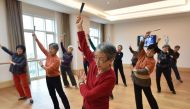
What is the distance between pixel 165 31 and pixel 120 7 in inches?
131

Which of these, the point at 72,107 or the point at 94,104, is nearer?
the point at 94,104

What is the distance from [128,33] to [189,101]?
650cm

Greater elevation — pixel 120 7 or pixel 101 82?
pixel 120 7

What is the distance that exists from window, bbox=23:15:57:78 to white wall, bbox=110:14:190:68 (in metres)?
4.69

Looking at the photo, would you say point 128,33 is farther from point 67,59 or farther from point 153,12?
point 67,59

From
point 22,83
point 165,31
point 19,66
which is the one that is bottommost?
point 22,83

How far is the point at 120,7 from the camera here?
695cm

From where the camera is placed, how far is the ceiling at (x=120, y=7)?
5.94 metres

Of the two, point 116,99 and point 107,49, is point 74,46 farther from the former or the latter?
point 107,49

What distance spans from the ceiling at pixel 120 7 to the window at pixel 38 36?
0.79m

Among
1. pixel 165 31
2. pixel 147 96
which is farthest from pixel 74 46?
pixel 147 96

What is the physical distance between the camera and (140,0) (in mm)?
5840

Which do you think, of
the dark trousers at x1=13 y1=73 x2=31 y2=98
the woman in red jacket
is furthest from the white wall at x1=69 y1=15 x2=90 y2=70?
the woman in red jacket

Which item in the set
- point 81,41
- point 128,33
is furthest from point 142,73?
point 128,33
